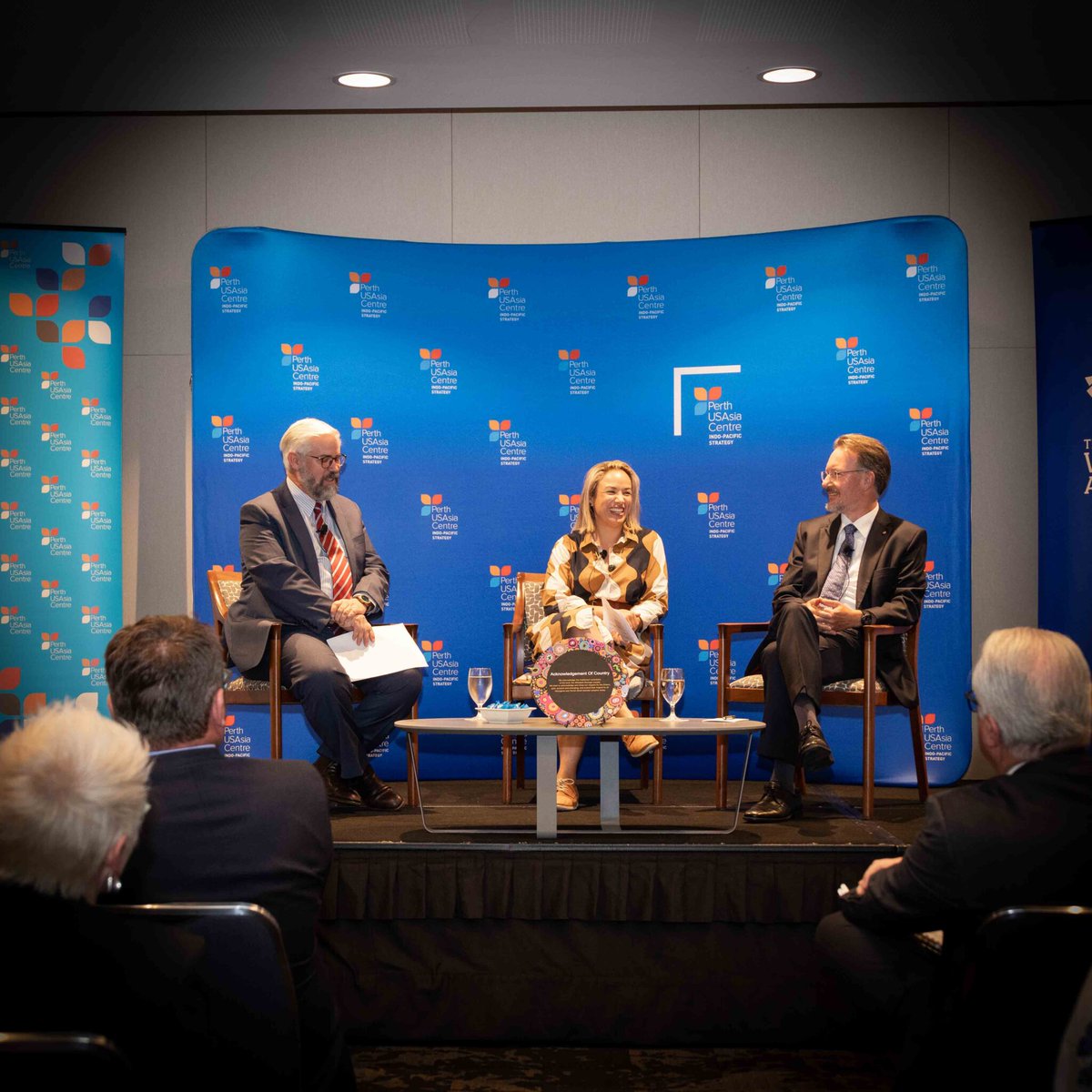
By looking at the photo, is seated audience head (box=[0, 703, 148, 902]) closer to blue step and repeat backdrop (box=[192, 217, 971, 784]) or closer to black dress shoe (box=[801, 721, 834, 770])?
black dress shoe (box=[801, 721, 834, 770])

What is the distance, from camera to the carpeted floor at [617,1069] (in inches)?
121

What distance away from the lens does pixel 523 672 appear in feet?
16.5

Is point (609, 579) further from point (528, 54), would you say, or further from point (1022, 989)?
point (1022, 989)

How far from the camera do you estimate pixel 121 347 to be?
5.77 meters

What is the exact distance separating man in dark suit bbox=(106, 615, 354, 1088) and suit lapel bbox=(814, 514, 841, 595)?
2.82 m

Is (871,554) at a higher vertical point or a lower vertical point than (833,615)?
higher

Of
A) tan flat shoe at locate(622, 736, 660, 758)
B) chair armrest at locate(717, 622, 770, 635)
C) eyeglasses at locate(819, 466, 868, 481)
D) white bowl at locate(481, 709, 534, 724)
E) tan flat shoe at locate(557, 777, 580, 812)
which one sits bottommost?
tan flat shoe at locate(557, 777, 580, 812)

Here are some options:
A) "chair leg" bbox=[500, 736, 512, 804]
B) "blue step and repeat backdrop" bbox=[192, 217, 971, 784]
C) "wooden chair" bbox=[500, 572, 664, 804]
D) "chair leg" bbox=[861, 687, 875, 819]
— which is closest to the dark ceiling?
"blue step and repeat backdrop" bbox=[192, 217, 971, 784]

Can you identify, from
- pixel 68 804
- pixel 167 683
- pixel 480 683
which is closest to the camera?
pixel 68 804

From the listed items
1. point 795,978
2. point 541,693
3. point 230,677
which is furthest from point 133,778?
point 230,677

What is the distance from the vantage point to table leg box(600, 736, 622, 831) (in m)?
3.82

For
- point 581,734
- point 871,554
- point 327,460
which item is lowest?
point 581,734

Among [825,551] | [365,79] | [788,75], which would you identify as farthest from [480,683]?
[788,75]

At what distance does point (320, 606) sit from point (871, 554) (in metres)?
2.02
